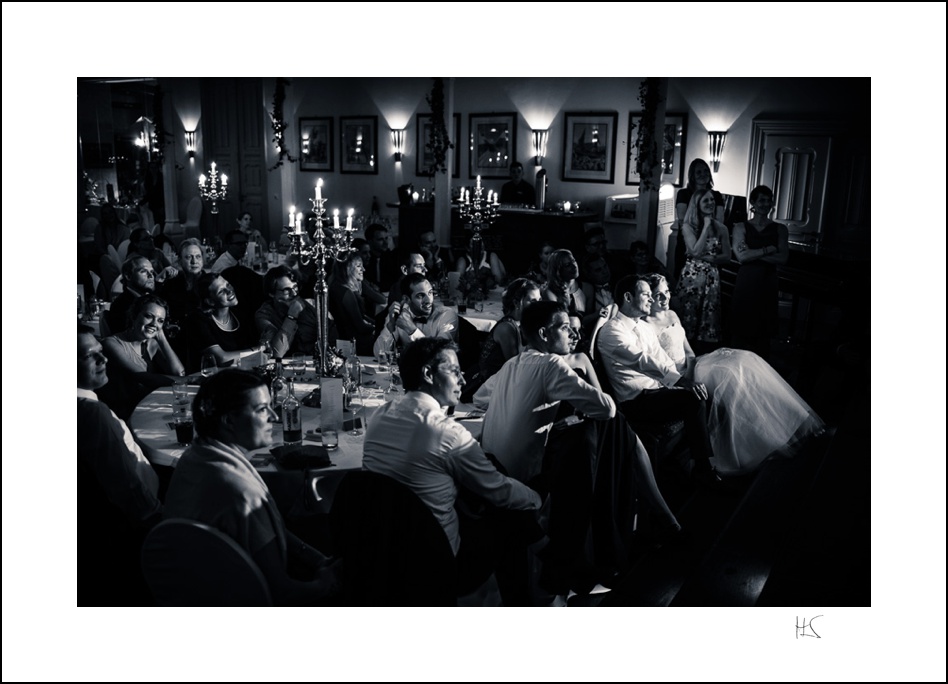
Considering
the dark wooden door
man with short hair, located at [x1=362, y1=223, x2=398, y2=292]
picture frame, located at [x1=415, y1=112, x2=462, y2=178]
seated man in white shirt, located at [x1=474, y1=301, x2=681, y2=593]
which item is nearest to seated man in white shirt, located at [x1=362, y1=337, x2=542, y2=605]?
seated man in white shirt, located at [x1=474, y1=301, x2=681, y2=593]

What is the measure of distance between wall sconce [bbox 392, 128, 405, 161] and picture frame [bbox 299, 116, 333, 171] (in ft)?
3.11

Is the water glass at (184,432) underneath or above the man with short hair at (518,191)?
underneath

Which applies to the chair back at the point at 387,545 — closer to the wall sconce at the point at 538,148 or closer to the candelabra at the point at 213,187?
the candelabra at the point at 213,187

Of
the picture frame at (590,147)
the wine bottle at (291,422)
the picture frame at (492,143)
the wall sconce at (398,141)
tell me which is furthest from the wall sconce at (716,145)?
the wine bottle at (291,422)

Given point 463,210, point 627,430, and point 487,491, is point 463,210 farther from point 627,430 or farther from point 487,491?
point 487,491

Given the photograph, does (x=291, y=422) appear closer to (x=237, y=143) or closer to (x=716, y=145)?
(x=716, y=145)

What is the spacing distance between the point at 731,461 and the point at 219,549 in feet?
10.4

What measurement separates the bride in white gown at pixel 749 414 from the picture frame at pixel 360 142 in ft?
26.6

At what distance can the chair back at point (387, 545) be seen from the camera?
233 centimetres

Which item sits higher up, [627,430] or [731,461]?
[627,430]

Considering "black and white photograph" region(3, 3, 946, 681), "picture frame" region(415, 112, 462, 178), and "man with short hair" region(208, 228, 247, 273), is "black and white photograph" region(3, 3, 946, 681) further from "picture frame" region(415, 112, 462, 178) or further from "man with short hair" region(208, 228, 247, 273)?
Answer: "picture frame" region(415, 112, 462, 178)

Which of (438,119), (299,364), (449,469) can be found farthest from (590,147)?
(449,469)
